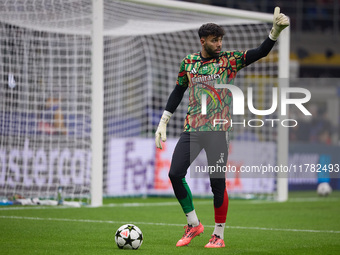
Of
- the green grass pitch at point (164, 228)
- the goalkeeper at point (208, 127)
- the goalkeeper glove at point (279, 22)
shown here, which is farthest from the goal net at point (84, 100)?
the goalkeeper glove at point (279, 22)

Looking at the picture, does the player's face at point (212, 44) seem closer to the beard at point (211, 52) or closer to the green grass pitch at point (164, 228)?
the beard at point (211, 52)

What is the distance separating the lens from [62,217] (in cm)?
Answer: 891

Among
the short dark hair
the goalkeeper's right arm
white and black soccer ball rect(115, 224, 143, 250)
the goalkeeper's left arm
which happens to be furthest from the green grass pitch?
the short dark hair

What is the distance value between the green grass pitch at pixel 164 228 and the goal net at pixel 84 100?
45.2 inches

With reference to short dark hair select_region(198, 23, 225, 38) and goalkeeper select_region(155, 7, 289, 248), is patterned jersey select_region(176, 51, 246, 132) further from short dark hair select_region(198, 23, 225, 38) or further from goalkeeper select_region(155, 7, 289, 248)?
short dark hair select_region(198, 23, 225, 38)

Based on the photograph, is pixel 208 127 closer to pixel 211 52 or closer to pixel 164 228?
pixel 211 52

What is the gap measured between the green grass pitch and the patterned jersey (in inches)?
45.6

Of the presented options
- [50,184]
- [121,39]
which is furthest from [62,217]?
[121,39]

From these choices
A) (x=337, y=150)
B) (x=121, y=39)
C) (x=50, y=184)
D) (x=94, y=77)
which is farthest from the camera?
(x=337, y=150)

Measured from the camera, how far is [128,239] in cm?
578

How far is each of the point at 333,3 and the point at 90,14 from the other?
16826 millimetres

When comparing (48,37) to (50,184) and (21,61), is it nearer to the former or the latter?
(21,61)

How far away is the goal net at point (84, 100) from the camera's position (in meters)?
11.0

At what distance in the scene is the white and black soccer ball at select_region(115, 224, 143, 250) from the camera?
5785 millimetres
